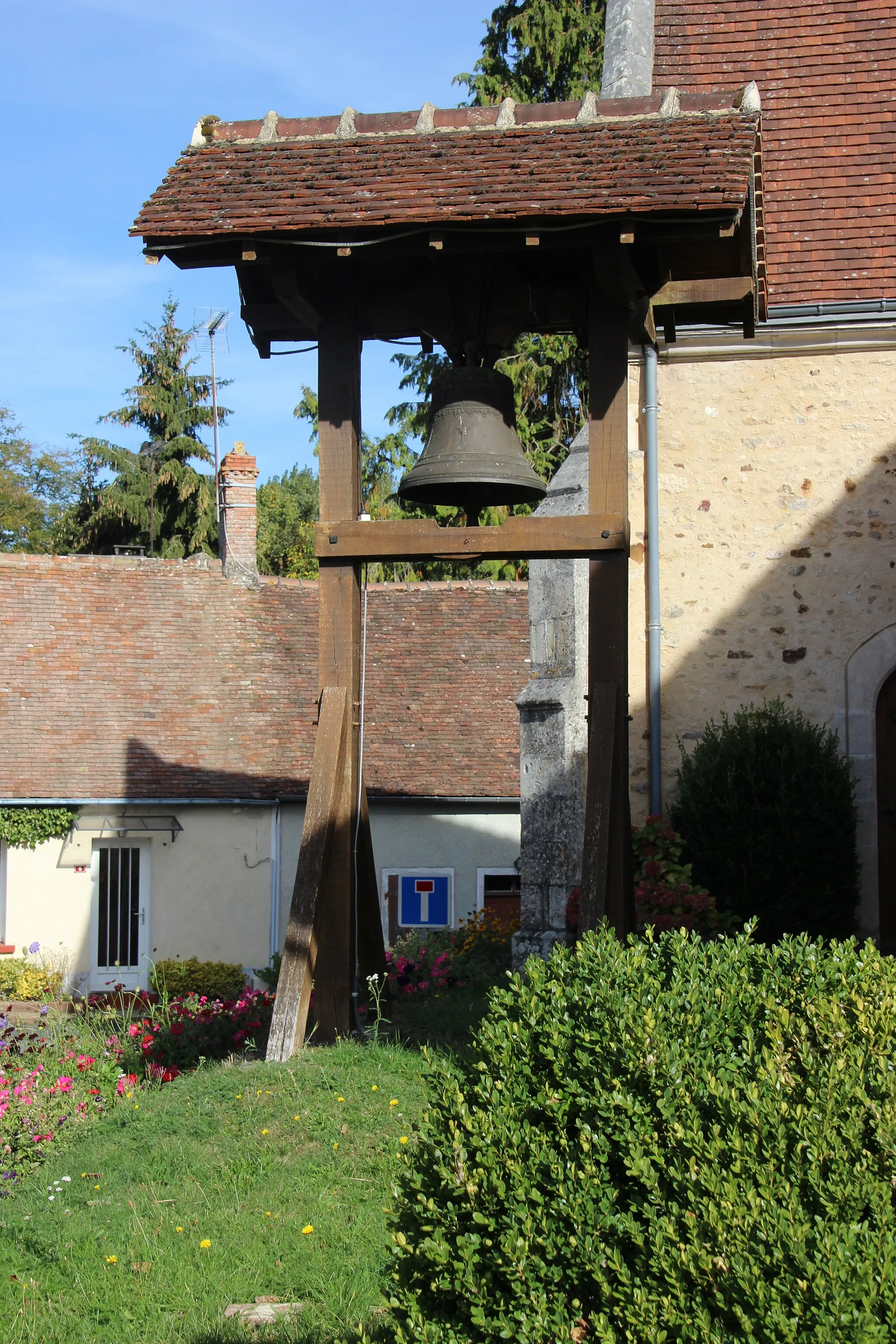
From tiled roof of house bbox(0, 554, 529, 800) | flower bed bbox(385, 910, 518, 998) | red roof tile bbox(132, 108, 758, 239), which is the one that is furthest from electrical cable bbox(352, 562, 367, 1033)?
tiled roof of house bbox(0, 554, 529, 800)

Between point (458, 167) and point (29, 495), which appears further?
point (29, 495)

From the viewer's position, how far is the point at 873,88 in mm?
9906

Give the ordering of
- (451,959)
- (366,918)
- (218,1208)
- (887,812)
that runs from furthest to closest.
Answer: (451,959), (887,812), (366,918), (218,1208)

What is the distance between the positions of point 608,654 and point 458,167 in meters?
2.25

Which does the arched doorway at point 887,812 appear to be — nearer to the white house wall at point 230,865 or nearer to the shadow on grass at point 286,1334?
the shadow on grass at point 286,1334

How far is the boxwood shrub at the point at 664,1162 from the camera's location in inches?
95.3

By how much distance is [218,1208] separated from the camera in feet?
14.9

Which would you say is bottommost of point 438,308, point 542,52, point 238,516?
point 438,308

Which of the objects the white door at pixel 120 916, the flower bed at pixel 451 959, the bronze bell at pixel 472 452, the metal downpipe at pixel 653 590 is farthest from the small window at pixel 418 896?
the bronze bell at pixel 472 452

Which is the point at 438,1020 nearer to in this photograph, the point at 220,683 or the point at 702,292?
the point at 702,292

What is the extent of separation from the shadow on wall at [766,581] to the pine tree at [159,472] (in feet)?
85.4

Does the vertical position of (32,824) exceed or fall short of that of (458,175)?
it falls short

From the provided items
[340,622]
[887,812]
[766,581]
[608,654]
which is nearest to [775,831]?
[887,812]

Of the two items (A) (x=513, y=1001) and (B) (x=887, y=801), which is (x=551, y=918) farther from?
(A) (x=513, y=1001)
